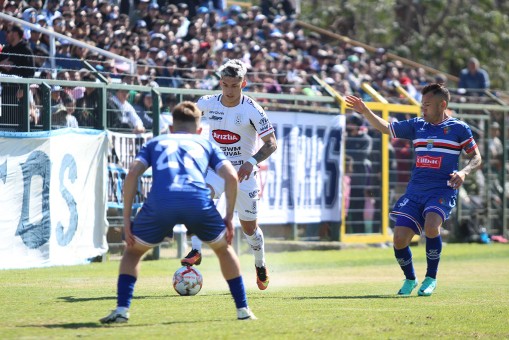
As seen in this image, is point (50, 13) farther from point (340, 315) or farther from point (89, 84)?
point (340, 315)

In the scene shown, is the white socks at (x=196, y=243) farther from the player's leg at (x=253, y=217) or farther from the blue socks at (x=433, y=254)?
the blue socks at (x=433, y=254)

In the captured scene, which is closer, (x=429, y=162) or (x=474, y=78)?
(x=429, y=162)

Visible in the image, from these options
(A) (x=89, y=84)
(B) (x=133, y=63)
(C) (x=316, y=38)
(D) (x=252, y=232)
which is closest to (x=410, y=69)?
(C) (x=316, y=38)

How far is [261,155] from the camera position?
12242mm

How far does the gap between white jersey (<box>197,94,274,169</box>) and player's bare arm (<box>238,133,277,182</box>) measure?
0.16m

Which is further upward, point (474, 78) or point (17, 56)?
point (17, 56)

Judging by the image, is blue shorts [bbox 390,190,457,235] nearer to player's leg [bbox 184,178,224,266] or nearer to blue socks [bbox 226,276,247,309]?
player's leg [bbox 184,178,224,266]

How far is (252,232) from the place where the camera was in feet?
42.6

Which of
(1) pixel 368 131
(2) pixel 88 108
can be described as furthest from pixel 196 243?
(1) pixel 368 131

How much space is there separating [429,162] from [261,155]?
1.94m

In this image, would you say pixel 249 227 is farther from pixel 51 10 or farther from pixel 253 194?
pixel 51 10

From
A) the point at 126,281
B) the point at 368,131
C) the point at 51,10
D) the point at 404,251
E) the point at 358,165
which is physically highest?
the point at 51,10

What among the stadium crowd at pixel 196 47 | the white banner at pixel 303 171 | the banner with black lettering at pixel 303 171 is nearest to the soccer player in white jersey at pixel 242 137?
the stadium crowd at pixel 196 47

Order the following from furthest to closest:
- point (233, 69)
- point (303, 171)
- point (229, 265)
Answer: point (303, 171) < point (233, 69) < point (229, 265)
